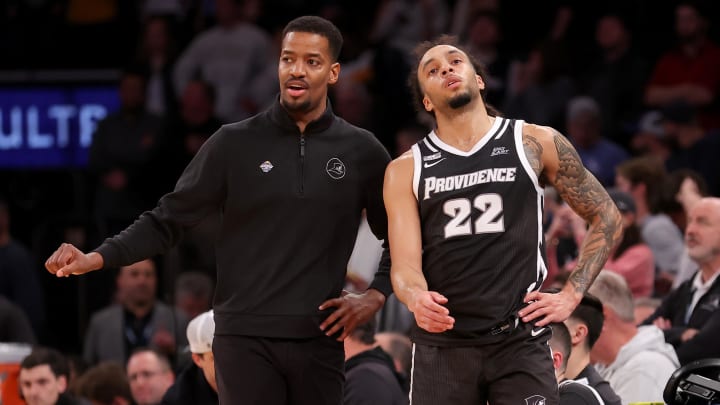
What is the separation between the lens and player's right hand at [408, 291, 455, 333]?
5133 millimetres

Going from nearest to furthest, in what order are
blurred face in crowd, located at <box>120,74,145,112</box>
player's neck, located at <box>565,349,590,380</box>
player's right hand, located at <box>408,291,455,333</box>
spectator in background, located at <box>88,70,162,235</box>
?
player's right hand, located at <box>408,291,455,333</box>, player's neck, located at <box>565,349,590,380</box>, spectator in background, located at <box>88,70,162,235</box>, blurred face in crowd, located at <box>120,74,145,112</box>

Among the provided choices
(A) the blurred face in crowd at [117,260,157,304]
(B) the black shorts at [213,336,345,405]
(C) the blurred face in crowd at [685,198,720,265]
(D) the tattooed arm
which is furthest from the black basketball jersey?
(A) the blurred face in crowd at [117,260,157,304]

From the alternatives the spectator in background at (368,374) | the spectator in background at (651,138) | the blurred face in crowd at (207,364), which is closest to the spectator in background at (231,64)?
the spectator in background at (651,138)

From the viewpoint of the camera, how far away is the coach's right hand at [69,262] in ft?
17.6

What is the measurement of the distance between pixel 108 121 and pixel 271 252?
7354 millimetres

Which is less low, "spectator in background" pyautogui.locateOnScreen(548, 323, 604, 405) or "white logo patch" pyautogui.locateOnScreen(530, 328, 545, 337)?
"white logo patch" pyautogui.locateOnScreen(530, 328, 545, 337)

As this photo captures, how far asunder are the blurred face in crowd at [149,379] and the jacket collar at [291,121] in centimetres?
379

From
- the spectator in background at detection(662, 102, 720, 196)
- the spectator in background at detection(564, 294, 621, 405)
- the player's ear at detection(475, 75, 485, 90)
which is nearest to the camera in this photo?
the player's ear at detection(475, 75, 485, 90)

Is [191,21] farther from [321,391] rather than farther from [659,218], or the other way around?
[321,391]

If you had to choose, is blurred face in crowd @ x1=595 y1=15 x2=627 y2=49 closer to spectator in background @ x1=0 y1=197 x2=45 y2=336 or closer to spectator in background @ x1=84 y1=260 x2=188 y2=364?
spectator in background @ x1=84 y1=260 x2=188 y2=364

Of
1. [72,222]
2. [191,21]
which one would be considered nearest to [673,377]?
[72,222]

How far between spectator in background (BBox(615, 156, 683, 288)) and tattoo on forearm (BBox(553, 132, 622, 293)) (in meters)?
4.55

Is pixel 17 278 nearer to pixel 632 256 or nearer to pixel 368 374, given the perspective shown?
pixel 632 256

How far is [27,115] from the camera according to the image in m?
12.5
